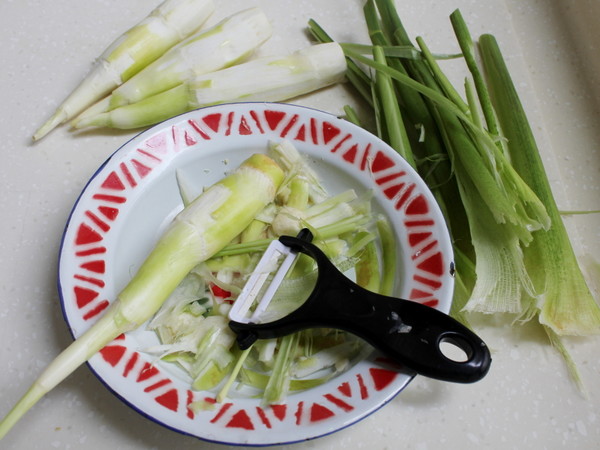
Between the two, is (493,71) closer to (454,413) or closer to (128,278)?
(454,413)

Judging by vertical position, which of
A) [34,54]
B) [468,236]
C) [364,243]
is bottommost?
[468,236]

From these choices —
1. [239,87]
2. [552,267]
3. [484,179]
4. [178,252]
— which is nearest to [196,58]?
[239,87]

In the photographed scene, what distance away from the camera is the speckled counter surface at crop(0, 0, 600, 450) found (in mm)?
771

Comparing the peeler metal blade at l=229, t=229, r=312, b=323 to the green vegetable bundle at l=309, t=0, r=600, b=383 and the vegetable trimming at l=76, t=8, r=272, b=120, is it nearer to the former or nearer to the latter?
the green vegetable bundle at l=309, t=0, r=600, b=383

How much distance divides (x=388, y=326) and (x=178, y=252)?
0.93 feet

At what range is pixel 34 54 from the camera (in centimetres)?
107

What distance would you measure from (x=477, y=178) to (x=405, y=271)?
19cm

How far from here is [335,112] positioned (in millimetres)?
1055

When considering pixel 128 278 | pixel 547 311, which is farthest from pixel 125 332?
pixel 547 311

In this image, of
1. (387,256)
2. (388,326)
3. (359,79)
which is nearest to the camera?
(388,326)

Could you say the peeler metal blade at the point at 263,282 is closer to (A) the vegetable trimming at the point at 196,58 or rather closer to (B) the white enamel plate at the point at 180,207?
(B) the white enamel plate at the point at 180,207

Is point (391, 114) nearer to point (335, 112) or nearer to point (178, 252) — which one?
point (335, 112)

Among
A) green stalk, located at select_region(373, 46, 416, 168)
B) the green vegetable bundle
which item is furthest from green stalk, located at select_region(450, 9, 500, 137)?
green stalk, located at select_region(373, 46, 416, 168)

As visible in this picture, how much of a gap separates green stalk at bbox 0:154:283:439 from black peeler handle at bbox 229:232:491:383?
0.11m
